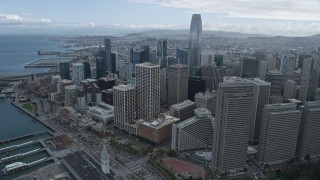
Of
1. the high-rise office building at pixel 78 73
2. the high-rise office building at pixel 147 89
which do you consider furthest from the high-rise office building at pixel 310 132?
→ the high-rise office building at pixel 78 73

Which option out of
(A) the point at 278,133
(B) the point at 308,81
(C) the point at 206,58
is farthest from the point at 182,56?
(A) the point at 278,133

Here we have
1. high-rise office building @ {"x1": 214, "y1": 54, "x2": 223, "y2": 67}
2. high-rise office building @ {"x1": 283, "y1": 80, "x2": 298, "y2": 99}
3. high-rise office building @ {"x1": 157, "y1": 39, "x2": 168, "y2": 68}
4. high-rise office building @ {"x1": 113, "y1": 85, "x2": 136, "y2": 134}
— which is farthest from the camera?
high-rise office building @ {"x1": 214, "y1": 54, "x2": 223, "y2": 67}

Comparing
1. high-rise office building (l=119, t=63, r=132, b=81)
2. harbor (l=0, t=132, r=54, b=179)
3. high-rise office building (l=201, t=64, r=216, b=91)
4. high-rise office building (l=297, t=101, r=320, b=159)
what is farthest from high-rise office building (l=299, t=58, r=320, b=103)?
harbor (l=0, t=132, r=54, b=179)

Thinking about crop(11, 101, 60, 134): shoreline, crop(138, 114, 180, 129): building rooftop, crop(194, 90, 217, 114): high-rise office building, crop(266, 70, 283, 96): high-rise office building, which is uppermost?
crop(266, 70, 283, 96): high-rise office building

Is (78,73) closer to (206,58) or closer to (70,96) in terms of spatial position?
(70,96)

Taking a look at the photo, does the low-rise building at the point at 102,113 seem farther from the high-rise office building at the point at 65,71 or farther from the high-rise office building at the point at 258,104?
the high-rise office building at the point at 65,71

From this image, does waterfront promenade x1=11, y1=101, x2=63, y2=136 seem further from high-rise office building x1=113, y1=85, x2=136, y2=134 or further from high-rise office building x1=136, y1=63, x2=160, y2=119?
high-rise office building x1=136, y1=63, x2=160, y2=119
